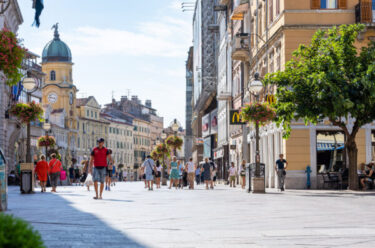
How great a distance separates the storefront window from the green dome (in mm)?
97010

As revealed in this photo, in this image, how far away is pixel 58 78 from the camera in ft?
424

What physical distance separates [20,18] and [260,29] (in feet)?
83.4

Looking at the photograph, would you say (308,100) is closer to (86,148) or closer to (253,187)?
(253,187)

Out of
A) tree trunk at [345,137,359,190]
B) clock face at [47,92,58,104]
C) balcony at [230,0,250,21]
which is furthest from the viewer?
clock face at [47,92,58,104]

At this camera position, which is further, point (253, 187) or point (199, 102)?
point (199, 102)

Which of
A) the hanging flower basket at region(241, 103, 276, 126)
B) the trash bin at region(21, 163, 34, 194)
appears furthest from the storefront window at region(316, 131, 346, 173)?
the trash bin at region(21, 163, 34, 194)

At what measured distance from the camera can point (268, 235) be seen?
992 cm

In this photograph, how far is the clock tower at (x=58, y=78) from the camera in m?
128

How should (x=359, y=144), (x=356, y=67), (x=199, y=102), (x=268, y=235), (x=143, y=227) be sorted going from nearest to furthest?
1. (x=268, y=235)
2. (x=143, y=227)
3. (x=356, y=67)
4. (x=359, y=144)
5. (x=199, y=102)

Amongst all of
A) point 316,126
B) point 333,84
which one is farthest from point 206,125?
point 333,84

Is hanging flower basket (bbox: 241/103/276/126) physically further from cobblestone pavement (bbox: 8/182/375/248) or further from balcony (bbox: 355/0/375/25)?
cobblestone pavement (bbox: 8/182/375/248)

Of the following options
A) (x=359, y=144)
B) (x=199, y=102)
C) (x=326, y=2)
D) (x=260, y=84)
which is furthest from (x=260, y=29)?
(x=199, y=102)

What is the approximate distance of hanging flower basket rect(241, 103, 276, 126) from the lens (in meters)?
30.2

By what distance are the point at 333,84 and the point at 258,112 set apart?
3.86 meters
